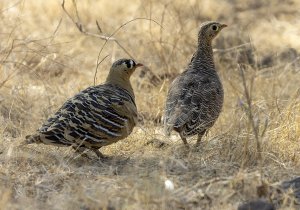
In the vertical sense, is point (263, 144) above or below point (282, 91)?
below

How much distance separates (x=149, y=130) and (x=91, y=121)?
1611 millimetres

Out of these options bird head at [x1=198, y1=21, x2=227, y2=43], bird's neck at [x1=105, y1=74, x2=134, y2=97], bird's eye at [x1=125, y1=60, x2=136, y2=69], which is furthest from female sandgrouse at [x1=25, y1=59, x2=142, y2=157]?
bird head at [x1=198, y1=21, x2=227, y2=43]

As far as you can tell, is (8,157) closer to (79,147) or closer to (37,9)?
(79,147)

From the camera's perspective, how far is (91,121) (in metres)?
5.48

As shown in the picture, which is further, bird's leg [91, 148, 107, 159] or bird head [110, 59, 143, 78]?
bird head [110, 59, 143, 78]

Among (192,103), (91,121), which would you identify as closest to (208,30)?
(192,103)

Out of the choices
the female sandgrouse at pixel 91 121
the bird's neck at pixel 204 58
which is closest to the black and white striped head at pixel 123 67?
the female sandgrouse at pixel 91 121

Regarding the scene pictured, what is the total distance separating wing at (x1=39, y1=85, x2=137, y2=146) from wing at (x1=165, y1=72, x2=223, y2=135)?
448 mm

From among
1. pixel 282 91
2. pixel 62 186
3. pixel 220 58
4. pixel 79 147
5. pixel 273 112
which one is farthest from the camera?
pixel 220 58

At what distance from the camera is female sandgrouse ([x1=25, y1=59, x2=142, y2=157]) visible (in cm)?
543

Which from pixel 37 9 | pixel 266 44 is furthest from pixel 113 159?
pixel 37 9

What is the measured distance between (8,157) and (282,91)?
3867mm

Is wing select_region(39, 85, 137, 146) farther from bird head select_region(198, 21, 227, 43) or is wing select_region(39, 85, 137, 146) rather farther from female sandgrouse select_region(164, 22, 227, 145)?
bird head select_region(198, 21, 227, 43)

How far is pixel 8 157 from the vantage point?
567 centimetres
